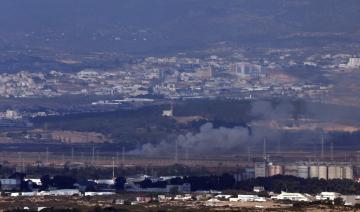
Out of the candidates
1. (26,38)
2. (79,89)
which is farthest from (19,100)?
(26,38)

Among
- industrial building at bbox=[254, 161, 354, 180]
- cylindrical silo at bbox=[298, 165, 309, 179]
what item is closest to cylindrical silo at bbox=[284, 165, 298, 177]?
industrial building at bbox=[254, 161, 354, 180]

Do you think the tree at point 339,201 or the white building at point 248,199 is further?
the white building at point 248,199

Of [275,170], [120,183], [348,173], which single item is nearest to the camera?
[120,183]

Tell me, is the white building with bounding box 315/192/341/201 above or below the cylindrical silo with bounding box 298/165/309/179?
below

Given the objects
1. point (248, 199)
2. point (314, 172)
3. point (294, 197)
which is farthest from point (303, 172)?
point (248, 199)

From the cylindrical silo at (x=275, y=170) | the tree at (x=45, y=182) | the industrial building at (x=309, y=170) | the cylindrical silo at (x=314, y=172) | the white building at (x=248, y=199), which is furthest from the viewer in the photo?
the cylindrical silo at (x=275, y=170)

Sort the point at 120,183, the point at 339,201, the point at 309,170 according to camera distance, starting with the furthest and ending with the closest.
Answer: the point at 309,170 < the point at 120,183 < the point at 339,201

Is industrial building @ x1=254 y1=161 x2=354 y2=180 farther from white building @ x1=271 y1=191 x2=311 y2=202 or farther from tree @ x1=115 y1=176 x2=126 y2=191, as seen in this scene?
white building @ x1=271 y1=191 x2=311 y2=202

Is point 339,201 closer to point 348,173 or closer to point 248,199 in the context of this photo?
point 248,199

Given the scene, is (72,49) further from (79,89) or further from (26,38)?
Result: (79,89)

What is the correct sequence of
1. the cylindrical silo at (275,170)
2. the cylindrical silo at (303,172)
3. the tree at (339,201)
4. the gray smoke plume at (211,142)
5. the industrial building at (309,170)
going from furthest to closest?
the gray smoke plume at (211,142), the cylindrical silo at (275,170), the cylindrical silo at (303,172), the industrial building at (309,170), the tree at (339,201)

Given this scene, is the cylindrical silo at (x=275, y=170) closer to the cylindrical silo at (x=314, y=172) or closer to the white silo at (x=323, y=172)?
the cylindrical silo at (x=314, y=172)

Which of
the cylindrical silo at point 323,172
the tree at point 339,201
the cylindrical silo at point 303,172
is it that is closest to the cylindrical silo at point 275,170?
the cylindrical silo at point 303,172
